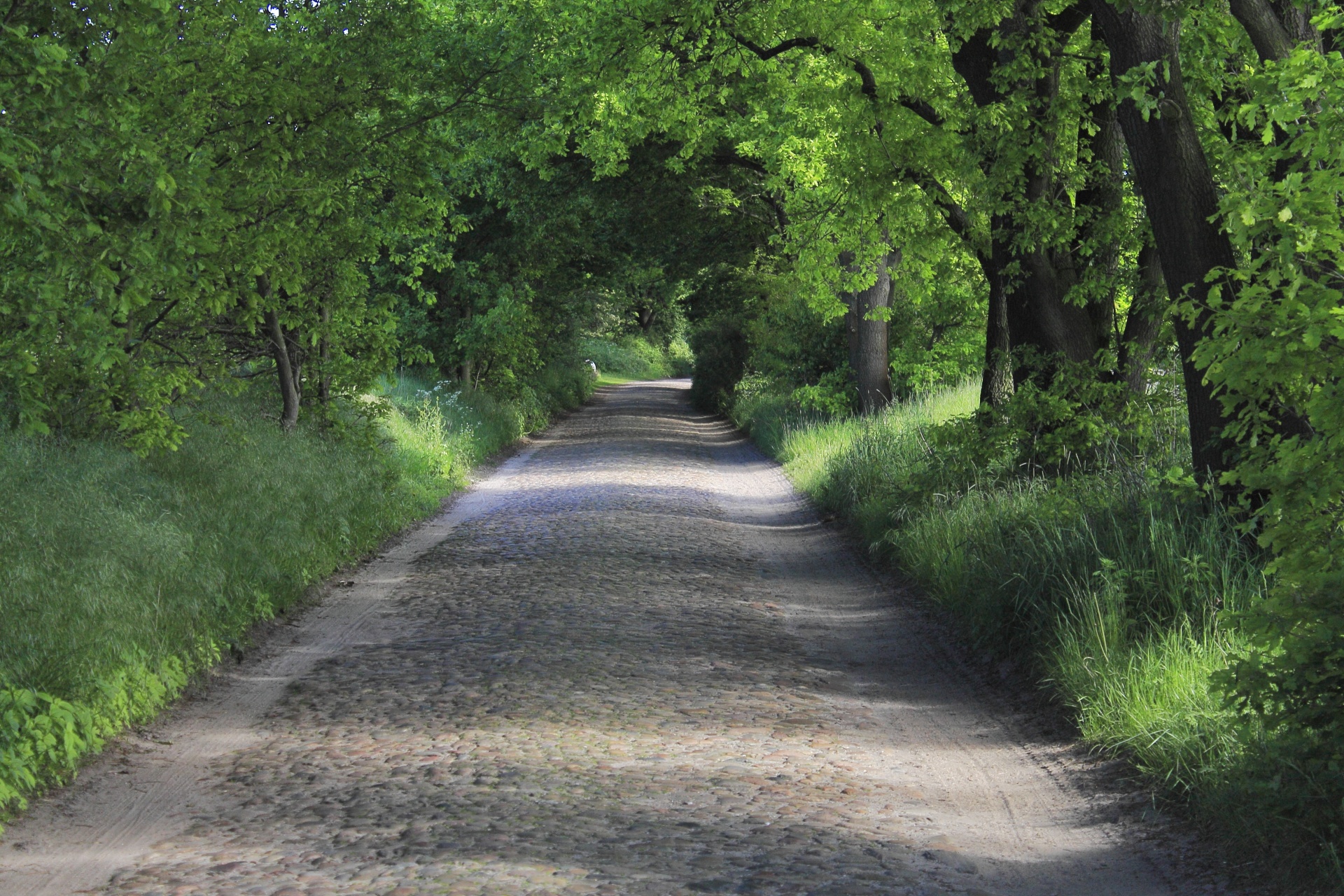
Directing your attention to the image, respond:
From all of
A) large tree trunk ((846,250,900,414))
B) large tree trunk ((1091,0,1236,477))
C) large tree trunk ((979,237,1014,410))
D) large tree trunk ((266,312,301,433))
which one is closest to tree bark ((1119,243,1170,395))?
large tree trunk ((979,237,1014,410))

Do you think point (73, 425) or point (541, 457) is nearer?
point (73, 425)

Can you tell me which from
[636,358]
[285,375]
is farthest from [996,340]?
[636,358]

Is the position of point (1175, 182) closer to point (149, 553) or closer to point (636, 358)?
point (149, 553)

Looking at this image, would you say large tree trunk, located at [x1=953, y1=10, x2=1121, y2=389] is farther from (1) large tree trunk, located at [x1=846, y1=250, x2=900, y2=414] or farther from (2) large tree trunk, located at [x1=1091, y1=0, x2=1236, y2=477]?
(1) large tree trunk, located at [x1=846, y1=250, x2=900, y2=414]

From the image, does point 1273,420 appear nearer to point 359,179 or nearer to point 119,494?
point 119,494

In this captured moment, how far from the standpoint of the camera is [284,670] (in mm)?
8914

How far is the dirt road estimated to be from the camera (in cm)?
518

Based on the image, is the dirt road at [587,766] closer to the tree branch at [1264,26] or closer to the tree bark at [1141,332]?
the tree bark at [1141,332]

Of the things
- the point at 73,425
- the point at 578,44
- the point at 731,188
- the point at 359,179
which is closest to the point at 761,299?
the point at 731,188

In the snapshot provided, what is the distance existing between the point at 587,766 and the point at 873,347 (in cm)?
2049

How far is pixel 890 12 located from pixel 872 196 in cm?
320

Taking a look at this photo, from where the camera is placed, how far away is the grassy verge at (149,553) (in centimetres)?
676

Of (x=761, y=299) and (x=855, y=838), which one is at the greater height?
(x=761, y=299)

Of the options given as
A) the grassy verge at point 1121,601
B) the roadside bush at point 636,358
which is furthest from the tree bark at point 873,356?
the roadside bush at point 636,358
